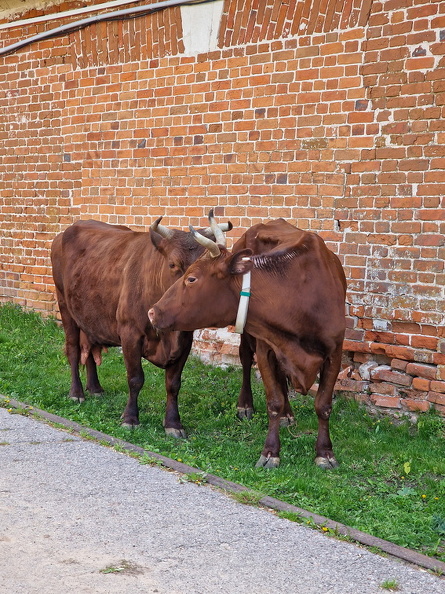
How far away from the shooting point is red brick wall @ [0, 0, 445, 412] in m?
A: 6.89

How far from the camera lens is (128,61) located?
969 centimetres

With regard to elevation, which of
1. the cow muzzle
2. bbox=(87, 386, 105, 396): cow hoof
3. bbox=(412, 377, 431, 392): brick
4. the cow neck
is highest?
the cow neck

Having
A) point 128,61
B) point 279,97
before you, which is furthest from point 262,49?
point 128,61

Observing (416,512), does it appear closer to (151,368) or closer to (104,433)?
(104,433)

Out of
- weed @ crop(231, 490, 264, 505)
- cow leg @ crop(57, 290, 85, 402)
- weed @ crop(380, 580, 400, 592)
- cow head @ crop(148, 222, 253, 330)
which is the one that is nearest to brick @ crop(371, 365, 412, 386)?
cow head @ crop(148, 222, 253, 330)

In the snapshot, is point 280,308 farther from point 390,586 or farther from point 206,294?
point 390,586

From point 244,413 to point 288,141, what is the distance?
8.65 ft

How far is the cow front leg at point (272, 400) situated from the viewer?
19.1ft

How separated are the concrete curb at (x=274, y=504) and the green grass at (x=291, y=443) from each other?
0.11 metres

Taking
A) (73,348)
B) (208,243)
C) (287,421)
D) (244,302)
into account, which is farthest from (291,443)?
(73,348)

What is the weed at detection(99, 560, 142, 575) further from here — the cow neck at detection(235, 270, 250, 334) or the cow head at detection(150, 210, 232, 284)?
the cow head at detection(150, 210, 232, 284)

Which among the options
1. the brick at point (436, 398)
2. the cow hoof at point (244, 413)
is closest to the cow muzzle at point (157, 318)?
the cow hoof at point (244, 413)

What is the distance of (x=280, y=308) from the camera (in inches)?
226

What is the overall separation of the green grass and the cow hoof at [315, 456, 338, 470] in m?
0.05
